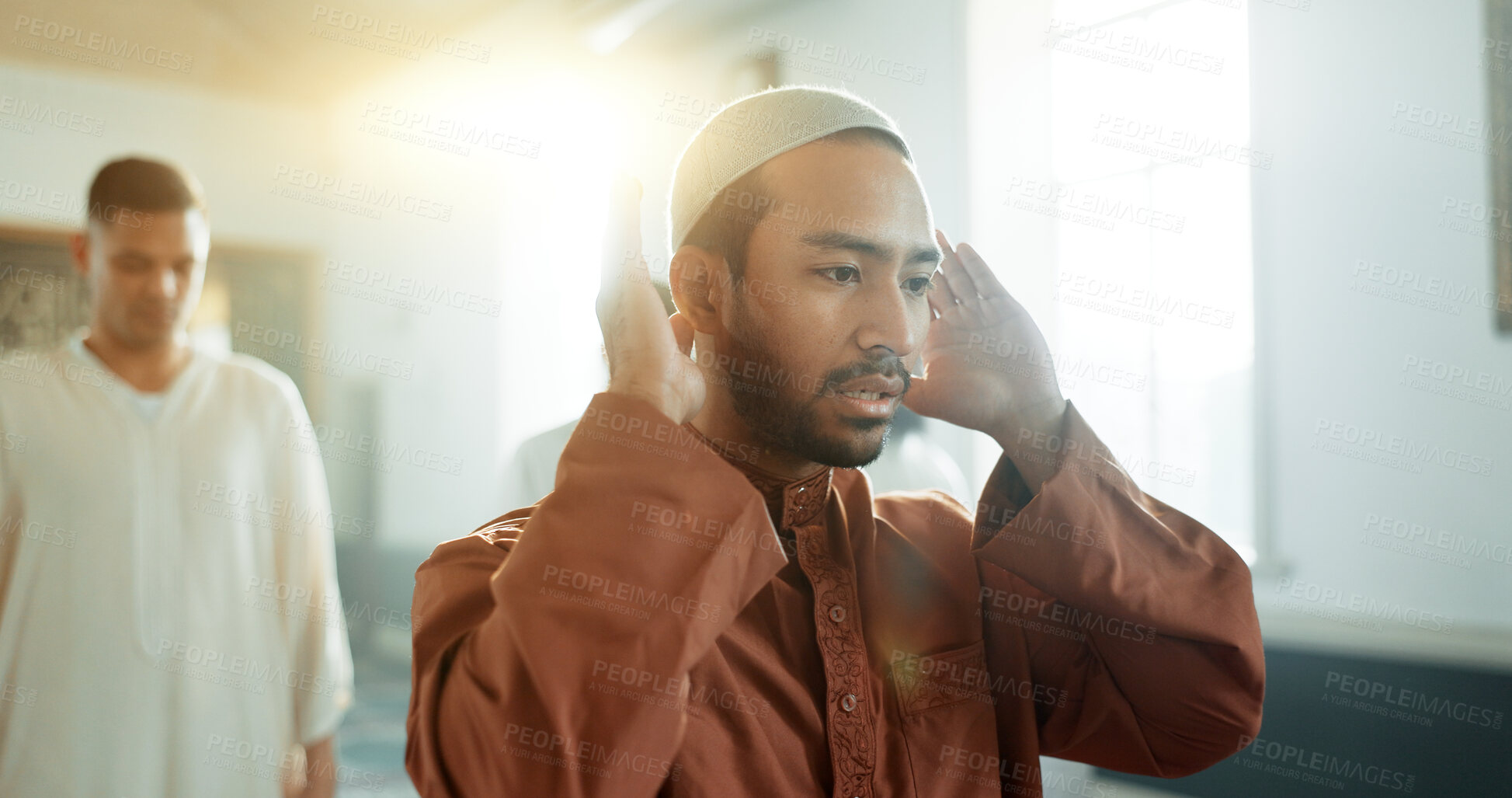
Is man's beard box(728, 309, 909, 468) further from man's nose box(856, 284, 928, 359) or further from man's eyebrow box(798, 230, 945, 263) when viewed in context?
man's eyebrow box(798, 230, 945, 263)

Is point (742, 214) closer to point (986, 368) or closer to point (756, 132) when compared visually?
point (756, 132)

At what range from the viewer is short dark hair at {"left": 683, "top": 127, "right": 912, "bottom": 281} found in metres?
1.28

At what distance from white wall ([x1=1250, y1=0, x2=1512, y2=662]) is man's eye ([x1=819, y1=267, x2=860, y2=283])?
2185mm

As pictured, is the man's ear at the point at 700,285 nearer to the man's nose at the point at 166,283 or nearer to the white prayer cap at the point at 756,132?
the white prayer cap at the point at 756,132

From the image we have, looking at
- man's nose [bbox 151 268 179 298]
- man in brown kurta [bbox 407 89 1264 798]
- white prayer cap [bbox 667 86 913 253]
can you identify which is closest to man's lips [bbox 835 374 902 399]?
man in brown kurta [bbox 407 89 1264 798]

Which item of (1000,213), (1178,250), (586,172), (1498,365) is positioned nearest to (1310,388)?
(1498,365)

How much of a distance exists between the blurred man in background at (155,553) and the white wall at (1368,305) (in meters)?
3.09

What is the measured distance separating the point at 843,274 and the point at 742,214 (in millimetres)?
186

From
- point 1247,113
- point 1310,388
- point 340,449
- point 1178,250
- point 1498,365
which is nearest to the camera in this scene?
point 1498,365

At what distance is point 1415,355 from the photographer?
2551 mm

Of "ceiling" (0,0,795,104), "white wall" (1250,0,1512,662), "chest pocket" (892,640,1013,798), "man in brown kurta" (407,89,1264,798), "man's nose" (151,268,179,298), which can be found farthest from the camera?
"ceiling" (0,0,795,104)

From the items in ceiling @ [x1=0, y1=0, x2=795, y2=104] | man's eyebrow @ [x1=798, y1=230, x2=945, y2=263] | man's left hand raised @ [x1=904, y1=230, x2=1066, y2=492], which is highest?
ceiling @ [x1=0, y1=0, x2=795, y2=104]

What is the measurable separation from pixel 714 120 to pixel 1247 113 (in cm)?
256

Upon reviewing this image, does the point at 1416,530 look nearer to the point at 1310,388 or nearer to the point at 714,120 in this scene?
the point at 1310,388
